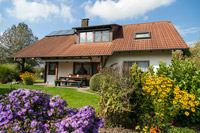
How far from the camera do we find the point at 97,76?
10.2 metres

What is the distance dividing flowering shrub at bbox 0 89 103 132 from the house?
9.27 meters

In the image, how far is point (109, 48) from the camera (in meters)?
12.3

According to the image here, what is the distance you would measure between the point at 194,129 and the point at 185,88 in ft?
3.77

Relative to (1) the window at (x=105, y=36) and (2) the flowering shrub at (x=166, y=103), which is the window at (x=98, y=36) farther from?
(2) the flowering shrub at (x=166, y=103)

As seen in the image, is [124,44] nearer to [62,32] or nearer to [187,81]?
[187,81]

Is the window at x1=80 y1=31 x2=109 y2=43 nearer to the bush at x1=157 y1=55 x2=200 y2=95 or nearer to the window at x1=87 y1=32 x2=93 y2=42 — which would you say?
the window at x1=87 y1=32 x2=93 y2=42

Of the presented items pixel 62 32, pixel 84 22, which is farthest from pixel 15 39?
pixel 84 22

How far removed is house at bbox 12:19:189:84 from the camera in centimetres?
1134

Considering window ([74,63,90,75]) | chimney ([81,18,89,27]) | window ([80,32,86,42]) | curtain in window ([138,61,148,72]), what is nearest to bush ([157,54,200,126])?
curtain in window ([138,61,148,72])

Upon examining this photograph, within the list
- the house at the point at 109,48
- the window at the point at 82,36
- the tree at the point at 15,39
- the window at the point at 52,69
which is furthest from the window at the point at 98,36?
the tree at the point at 15,39

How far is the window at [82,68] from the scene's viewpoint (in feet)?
46.9

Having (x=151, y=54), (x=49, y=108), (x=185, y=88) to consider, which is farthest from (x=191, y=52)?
(x=49, y=108)

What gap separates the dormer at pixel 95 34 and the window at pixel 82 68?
2.41 m

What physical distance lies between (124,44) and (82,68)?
16.8 feet
